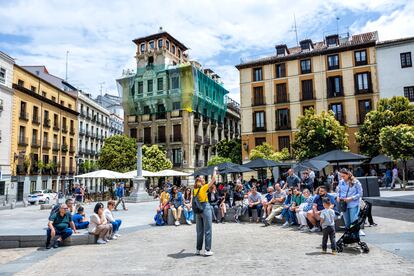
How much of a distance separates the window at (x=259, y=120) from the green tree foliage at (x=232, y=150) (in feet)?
21.6

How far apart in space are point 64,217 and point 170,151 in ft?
133

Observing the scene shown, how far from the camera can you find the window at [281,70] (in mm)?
39906

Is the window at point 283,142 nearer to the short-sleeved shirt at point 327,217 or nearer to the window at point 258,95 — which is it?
the window at point 258,95

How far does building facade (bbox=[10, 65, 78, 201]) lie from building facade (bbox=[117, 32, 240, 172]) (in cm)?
887

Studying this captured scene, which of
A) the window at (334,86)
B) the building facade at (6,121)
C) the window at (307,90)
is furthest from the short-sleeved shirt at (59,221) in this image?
the window at (334,86)

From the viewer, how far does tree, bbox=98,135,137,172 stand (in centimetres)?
4125

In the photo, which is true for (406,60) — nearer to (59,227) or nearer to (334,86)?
(334,86)

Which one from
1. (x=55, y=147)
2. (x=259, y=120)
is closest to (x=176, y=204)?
(x=259, y=120)

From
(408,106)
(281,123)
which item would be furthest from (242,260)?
(281,123)

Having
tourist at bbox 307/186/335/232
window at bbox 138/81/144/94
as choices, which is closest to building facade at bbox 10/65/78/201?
window at bbox 138/81/144/94

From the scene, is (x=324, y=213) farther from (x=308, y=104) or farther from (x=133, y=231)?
(x=308, y=104)

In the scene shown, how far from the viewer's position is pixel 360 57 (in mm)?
37219

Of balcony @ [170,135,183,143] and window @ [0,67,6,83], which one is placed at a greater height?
window @ [0,67,6,83]

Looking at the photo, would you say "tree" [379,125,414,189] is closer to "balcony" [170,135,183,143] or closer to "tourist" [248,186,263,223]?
"tourist" [248,186,263,223]
